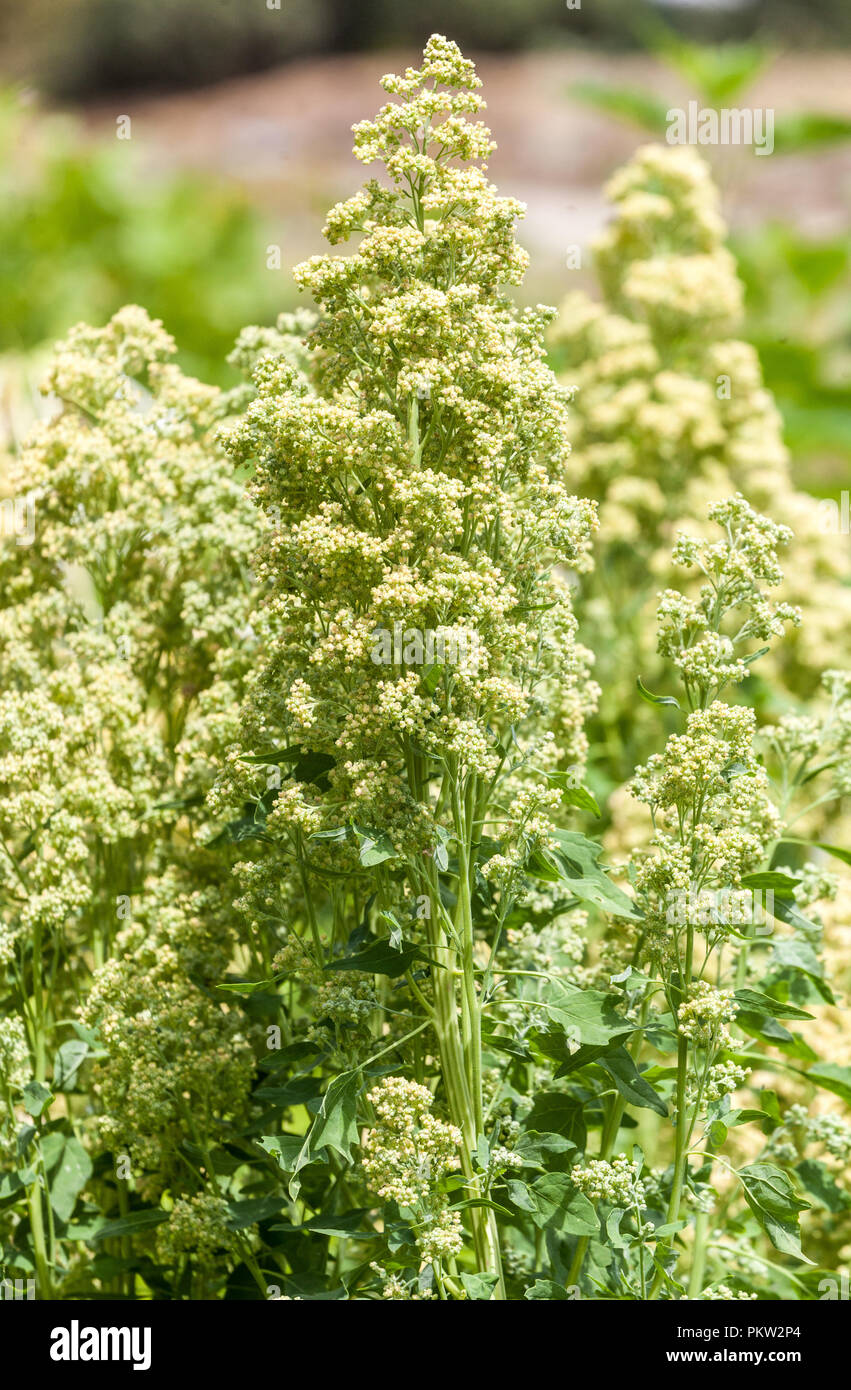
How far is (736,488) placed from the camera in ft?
8.65

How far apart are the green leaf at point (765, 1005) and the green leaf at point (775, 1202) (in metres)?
0.13

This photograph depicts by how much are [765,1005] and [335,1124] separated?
377mm

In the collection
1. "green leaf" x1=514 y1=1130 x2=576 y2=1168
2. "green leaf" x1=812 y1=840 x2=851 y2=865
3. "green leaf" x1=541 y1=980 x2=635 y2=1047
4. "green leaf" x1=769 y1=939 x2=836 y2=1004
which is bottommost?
"green leaf" x1=514 y1=1130 x2=576 y2=1168

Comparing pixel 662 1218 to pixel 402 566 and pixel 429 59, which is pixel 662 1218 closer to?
pixel 402 566

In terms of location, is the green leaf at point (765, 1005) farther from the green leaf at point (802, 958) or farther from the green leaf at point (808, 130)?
the green leaf at point (808, 130)

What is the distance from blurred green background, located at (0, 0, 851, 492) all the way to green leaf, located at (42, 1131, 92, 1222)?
12.9ft

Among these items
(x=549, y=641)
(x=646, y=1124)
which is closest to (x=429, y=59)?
(x=549, y=641)

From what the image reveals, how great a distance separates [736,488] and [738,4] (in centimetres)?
913

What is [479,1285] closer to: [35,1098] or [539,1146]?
[539,1146]

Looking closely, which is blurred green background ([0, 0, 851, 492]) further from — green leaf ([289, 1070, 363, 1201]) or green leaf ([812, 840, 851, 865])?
green leaf ([289, 1070, 363, 1201])

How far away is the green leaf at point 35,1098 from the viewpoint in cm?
138

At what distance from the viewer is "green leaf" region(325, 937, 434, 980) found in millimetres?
1191

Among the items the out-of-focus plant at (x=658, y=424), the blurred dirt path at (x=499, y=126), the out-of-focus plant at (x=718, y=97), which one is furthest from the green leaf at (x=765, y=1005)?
the blurred dirt path at (x=499, y=126)

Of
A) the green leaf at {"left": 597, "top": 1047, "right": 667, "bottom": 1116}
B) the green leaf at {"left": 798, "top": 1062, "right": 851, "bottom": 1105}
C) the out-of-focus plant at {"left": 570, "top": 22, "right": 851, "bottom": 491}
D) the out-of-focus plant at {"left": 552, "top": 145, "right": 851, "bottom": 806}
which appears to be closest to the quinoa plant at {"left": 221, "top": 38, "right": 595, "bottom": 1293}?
the green leaf at {"left": 597, "top": 1047, "right": 667, "bottom": 1116}
